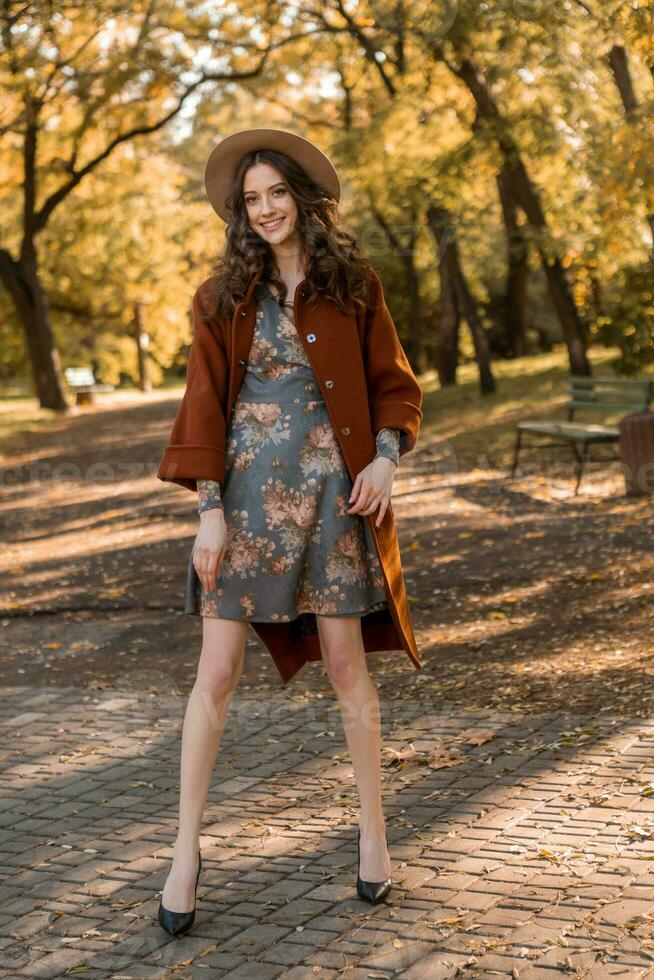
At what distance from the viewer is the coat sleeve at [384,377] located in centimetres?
381

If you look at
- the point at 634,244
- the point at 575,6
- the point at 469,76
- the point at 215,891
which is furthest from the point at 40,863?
the point at 469,76

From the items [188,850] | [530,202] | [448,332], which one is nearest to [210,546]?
[188,850]

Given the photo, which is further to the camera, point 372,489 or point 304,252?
point 304,252

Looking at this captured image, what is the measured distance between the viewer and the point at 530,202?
19391 millimetres

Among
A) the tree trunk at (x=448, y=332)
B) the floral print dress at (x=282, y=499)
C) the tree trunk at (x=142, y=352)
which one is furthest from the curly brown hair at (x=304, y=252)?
the tree trunk at (x=142, y=352)

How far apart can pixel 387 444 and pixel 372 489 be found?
7.0 inches

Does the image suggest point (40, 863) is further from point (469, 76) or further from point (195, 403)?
point (469, 76)

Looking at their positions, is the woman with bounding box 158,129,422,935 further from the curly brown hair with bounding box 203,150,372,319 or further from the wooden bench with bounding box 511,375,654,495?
the wooden bench with bounding box 511,375,654,495

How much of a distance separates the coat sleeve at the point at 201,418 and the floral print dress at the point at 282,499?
3.3 inches

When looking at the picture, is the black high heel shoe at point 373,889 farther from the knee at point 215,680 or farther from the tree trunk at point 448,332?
the tree trunk at point 448,332

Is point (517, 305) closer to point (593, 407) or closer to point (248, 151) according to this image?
point (593, 407)

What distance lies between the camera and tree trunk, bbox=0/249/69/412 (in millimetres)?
29172

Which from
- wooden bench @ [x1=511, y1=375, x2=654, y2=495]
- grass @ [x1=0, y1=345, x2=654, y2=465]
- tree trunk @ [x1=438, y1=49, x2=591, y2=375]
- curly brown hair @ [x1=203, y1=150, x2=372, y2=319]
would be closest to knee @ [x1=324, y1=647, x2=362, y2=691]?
curly brown hair @ [x1=203, y1=150, x2=372, y2=319]

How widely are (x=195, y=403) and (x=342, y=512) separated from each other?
0.50 meters
